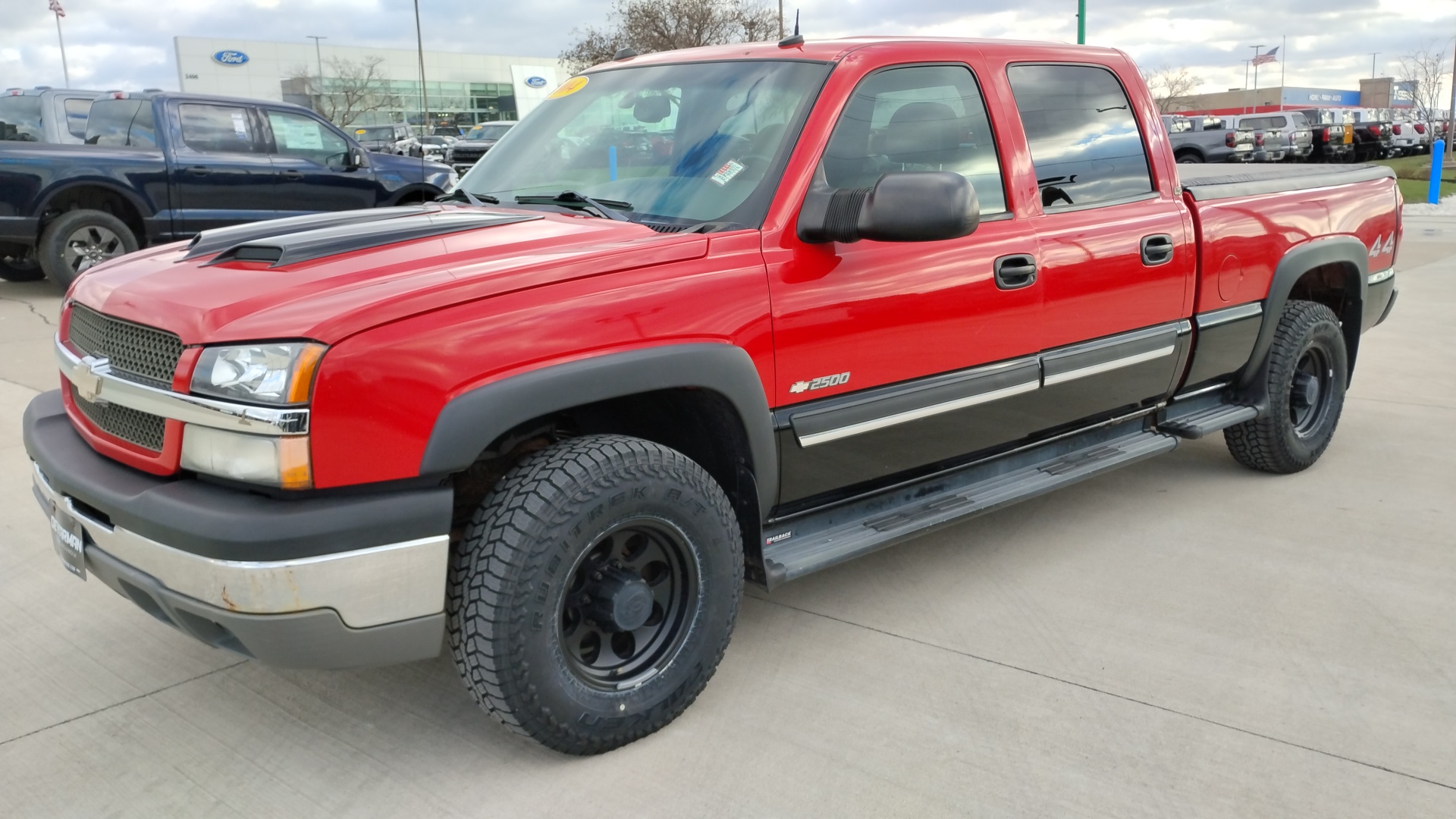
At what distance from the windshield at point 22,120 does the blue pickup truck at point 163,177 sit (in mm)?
1012

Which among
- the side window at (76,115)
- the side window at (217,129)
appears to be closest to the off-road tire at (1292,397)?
the side window at (217,129)

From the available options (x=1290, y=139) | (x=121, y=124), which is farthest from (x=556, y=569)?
(x=1290, y=139)

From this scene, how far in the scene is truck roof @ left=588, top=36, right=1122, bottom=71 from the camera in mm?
3449

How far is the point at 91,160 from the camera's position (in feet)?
30.7

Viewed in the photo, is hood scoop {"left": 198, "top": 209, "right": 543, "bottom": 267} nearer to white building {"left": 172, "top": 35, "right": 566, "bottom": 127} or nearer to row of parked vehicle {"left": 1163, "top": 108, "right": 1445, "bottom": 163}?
row of parked vehicle {"left": 1163, "top": 108, "right": 1445, "bottom": 163}

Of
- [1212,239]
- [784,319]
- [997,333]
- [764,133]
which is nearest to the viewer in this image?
[784,319]

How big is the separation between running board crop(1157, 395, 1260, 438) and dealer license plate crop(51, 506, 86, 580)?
12.0ft

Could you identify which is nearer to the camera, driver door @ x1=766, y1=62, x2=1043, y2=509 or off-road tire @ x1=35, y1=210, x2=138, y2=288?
driver door @ x1=766, y1=62, x2=1043, y2=509

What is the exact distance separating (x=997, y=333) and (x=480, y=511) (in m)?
1.74

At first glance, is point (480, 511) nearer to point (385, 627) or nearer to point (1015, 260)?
point (385, 627)

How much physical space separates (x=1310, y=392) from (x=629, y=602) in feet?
A: 11.9

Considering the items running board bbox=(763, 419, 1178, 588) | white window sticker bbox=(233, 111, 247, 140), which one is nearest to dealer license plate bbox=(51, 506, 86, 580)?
running board bbox=(763, 419, 1178, 588)

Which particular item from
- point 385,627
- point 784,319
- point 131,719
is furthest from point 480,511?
point 131,719

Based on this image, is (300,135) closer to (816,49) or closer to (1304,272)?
(816,49)
